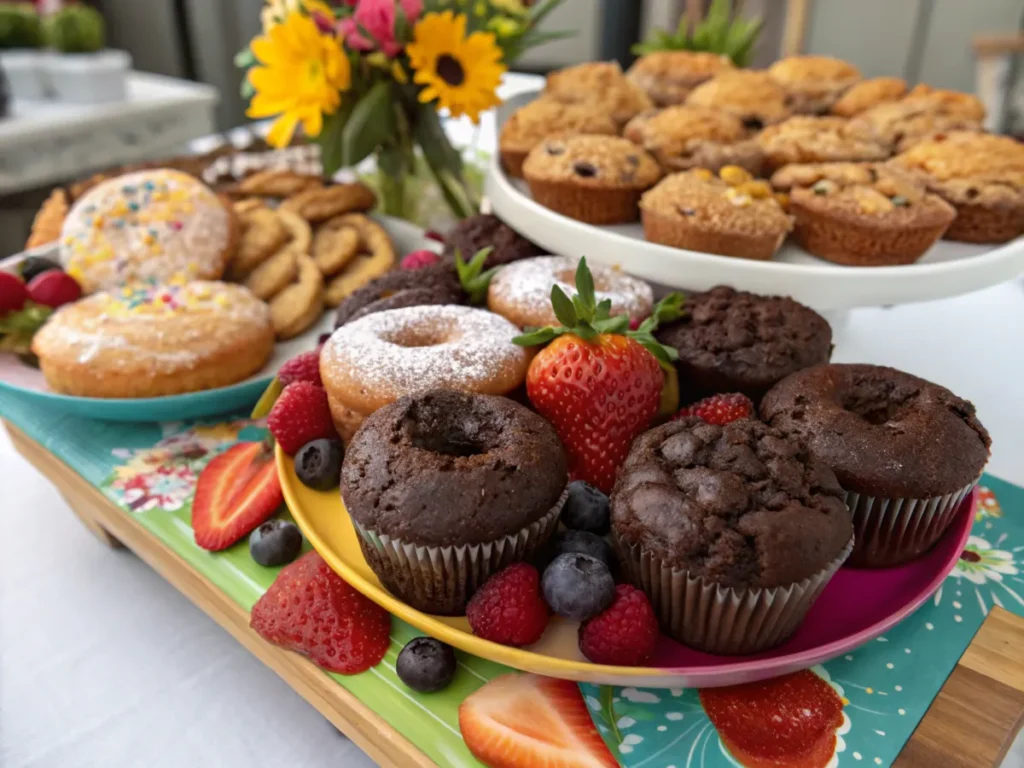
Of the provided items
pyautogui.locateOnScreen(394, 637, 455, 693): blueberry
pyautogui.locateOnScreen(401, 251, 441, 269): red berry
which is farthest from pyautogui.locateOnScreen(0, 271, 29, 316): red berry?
pyautogui.locateOnScreen(394, 637, 455, 693): blueberry

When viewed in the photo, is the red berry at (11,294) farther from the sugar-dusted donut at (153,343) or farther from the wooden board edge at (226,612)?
the wooden board edge at (226,612)

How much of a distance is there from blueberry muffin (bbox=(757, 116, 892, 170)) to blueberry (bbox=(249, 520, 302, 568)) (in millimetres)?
1381

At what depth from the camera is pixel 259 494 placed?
1312 mm

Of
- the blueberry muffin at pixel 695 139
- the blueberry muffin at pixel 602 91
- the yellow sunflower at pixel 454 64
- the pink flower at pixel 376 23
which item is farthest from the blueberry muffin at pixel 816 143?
the pink flower at pixel 376 23

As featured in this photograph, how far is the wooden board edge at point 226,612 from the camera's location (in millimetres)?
968

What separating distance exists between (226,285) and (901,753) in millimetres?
1584

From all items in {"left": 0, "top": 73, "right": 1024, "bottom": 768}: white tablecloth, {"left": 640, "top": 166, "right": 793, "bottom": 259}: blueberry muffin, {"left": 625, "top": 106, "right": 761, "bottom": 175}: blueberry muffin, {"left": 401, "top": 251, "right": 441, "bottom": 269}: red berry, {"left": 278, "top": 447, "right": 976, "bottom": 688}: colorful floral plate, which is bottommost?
{"left": 0, "top": 73, "right": 1024, "bottom": 768}: white tablecloth

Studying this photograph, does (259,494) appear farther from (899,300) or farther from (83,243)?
(899,300)

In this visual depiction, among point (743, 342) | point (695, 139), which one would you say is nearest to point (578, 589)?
point (743, 342)

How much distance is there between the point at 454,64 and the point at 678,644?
4.94 feet

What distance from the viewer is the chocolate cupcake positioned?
3.42 ft

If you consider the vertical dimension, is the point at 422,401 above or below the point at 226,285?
above

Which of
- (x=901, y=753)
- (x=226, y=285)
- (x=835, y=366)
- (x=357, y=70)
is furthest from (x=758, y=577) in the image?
(x=357, y=70)

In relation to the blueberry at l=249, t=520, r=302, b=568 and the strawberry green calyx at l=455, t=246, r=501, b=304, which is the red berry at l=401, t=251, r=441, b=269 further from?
the blueberry at l=249, t=520, r=302, b=568
